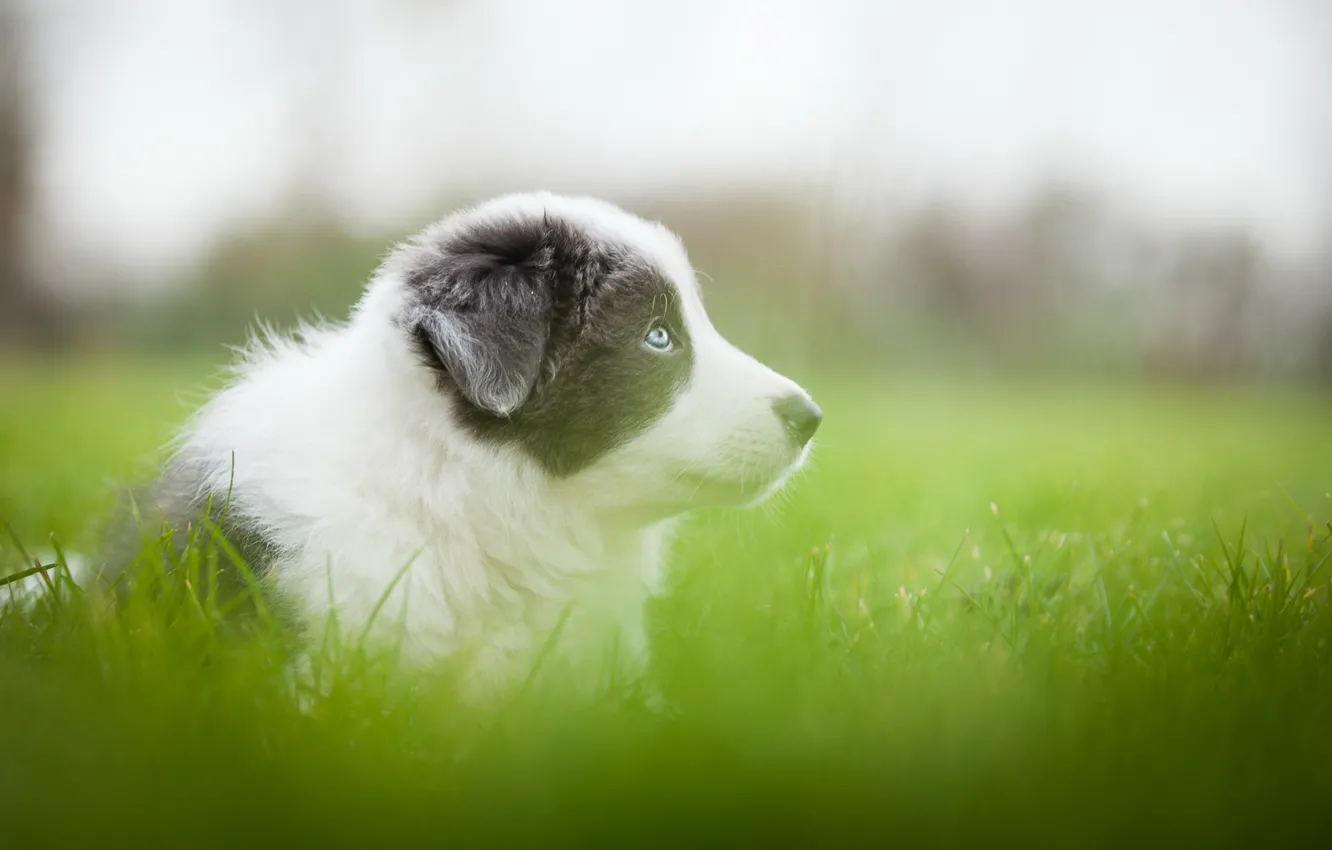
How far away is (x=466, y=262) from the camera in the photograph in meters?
2.29

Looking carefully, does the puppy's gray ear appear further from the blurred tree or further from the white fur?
the blurred tree

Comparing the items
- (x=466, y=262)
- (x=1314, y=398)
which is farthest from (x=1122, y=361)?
(x=466, y=262)

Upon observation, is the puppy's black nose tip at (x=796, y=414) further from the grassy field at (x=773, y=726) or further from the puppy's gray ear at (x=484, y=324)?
the puppy's gray ear at (x=484, y=324)

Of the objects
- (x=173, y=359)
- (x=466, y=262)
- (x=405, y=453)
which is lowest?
(x=173, y=359)

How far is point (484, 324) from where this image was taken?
2186 mm

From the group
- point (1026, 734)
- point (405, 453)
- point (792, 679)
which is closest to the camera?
point (1026, 734)

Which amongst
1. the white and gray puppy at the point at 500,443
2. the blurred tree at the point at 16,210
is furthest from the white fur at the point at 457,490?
the blurred tree at the point at 16,210

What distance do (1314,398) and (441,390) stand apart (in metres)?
6.15

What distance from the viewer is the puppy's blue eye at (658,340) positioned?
243 cm

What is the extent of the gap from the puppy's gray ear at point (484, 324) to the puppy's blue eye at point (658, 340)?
26 cm

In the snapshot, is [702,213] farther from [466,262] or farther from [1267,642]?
[1267,642]

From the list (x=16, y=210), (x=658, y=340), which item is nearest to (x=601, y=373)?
(x=658, y=340)

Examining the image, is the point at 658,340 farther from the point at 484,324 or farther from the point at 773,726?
the point at 773,726

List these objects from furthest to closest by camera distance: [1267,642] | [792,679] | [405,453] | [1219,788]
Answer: [405,453] < [1267,642] < [792,679] < [1219,788]
